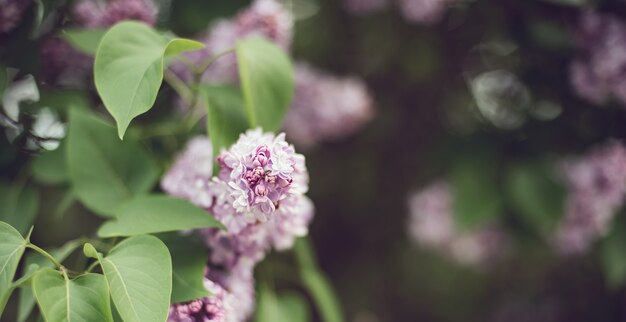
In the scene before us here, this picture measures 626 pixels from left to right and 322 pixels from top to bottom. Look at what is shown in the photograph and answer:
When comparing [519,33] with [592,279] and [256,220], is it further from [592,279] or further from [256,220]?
[256,220]

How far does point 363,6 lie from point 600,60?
77 centimetres

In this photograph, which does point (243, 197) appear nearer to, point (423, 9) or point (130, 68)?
point (130, 68)

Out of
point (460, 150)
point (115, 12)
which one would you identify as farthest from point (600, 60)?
point (115, 12)

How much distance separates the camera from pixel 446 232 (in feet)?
5.91

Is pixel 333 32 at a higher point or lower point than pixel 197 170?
higher

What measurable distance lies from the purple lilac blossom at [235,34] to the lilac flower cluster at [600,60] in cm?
77

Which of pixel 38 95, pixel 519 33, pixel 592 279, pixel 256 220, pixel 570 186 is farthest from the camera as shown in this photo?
pixel 592 279

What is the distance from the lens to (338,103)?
1614mm

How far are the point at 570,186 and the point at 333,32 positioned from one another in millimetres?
991

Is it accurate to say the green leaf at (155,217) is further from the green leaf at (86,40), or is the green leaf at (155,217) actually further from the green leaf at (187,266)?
the green leaf at (86,40)

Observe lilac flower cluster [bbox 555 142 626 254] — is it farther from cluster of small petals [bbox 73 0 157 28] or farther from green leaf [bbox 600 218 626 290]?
cluster of small petals [bbox 73 0 157 28]

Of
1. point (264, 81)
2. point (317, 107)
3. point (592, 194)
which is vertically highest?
point (592, 194)

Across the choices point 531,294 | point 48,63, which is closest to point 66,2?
point 48,63

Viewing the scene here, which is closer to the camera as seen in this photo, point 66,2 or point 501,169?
point 66,2
